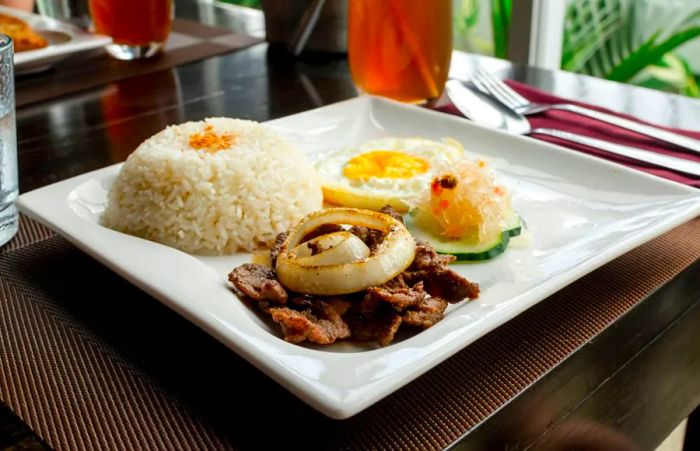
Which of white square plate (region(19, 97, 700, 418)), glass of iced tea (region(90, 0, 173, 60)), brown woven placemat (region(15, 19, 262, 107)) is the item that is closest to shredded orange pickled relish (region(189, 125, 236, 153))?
white square plate (region(19, 97, 700, 418))

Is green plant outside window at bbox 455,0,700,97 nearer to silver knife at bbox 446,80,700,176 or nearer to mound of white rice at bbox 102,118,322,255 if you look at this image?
silver knife at bbox 446,80,700,176

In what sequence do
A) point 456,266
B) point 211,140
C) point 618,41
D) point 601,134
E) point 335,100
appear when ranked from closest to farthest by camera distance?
point 456,266 → point 211,140 → point 601,134 → point 335,100 → point 618,41

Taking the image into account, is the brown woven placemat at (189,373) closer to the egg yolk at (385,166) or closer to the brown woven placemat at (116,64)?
the egg yolk at (385,166)

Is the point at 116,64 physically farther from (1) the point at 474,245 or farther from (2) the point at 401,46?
(1) the point at 474,245

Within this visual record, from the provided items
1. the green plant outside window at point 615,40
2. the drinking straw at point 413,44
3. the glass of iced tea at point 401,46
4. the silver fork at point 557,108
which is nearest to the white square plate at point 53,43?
the glass of iced tea at point 401,46

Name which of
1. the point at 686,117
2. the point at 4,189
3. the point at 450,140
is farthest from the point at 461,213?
the point at 686,117

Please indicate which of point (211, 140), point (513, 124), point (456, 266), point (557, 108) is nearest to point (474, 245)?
point (456, 266)

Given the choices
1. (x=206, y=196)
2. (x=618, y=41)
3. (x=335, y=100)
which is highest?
(x=206, y=196)
